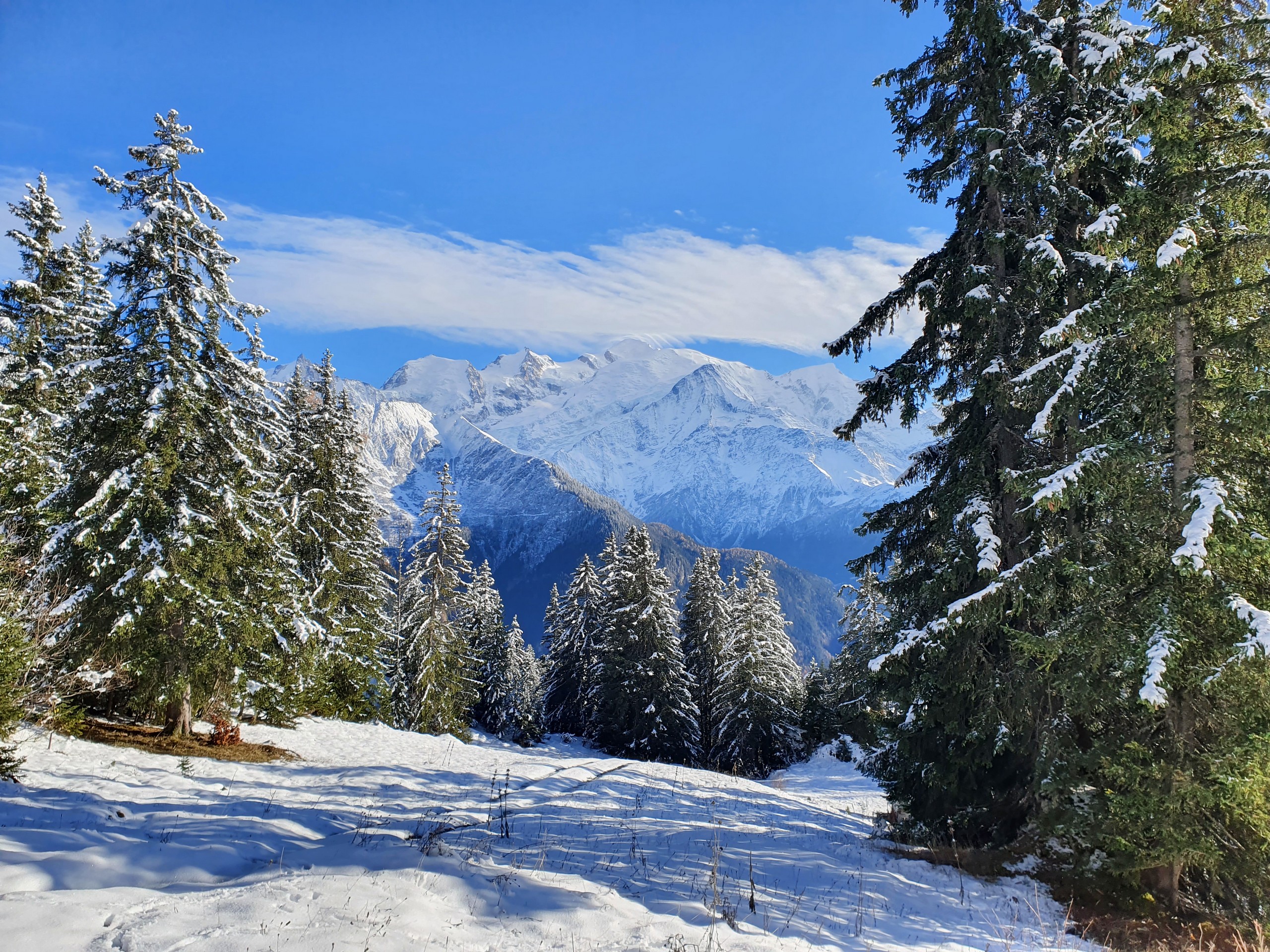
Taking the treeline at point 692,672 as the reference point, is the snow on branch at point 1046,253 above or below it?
above

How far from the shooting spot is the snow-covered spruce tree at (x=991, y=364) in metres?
9.62

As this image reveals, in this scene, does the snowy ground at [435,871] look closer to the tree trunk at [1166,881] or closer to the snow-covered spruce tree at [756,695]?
the tree trunk at [1166,881]

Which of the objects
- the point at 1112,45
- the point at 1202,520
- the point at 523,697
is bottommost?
the point at 523,697

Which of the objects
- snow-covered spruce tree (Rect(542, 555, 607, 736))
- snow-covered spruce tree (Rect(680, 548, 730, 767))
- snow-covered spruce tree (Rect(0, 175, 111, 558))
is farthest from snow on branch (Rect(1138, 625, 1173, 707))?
snow-covered spruce tree (Rect(542, 555, 607, 736))

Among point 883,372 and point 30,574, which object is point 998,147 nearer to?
point 883,372

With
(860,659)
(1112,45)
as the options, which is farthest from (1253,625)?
(860,659)

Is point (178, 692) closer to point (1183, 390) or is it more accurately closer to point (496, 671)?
point (1183, 390)

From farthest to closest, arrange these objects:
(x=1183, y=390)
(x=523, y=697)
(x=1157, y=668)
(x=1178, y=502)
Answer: (x=523, y=697), (x=1183, y=390), (x=1178, y=502), (x=1157, y=668)

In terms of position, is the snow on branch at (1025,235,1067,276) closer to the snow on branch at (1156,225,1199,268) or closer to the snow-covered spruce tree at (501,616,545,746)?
the snow on branch at (1156,225,1199,268)

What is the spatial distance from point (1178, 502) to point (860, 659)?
1630 cm

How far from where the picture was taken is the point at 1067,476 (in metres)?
8.09

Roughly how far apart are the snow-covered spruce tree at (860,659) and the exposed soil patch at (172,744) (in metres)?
13.1

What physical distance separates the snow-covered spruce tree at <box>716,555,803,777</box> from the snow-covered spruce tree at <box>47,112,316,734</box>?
26.0m

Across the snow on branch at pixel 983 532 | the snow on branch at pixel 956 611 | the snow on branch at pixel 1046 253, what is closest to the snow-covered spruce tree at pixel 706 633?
the snow on branch at pixel 956 611
